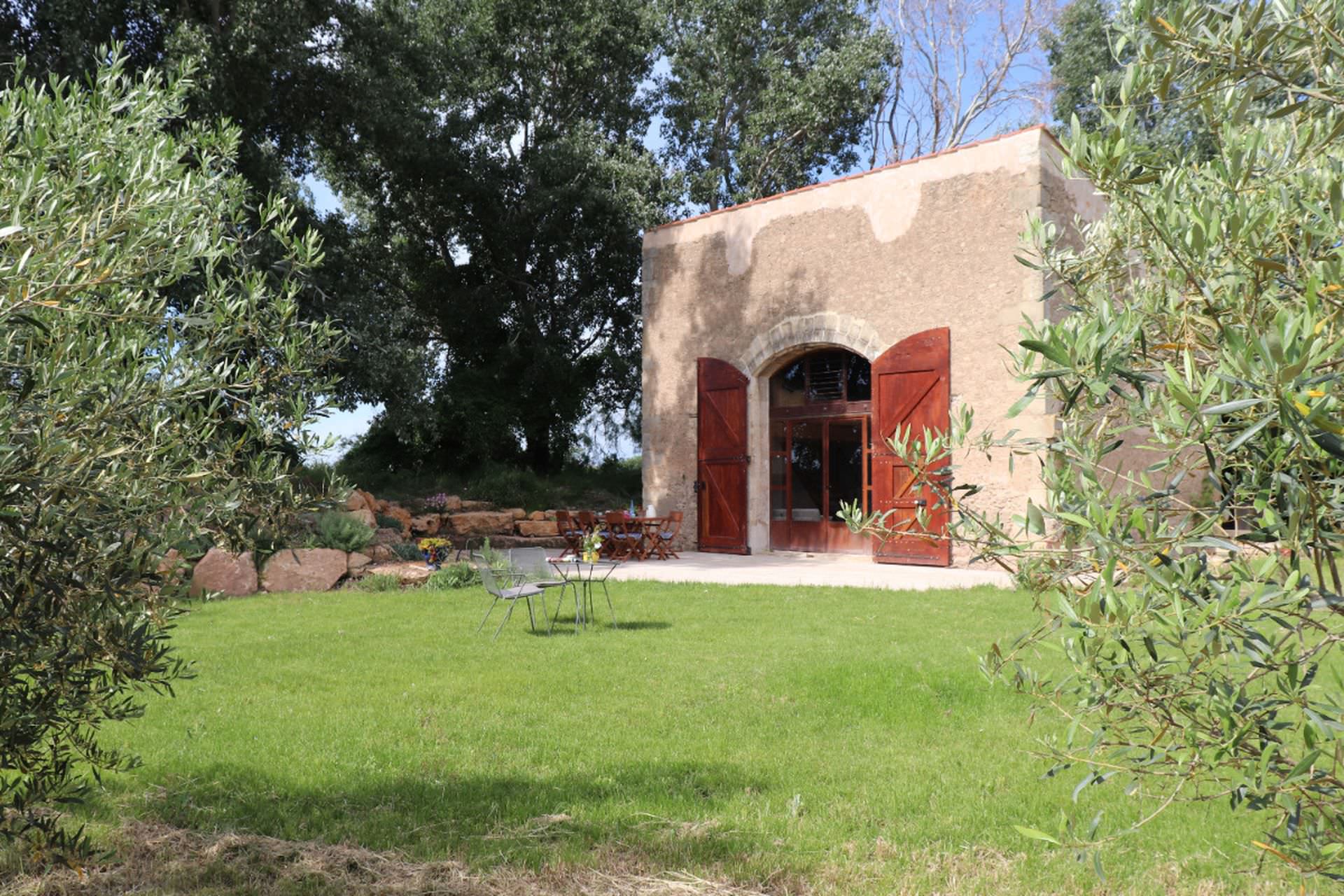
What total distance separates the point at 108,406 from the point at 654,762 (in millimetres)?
2757

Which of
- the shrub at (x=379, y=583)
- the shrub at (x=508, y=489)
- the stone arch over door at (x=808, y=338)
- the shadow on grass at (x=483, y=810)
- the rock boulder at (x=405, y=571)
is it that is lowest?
the shadow on grass at (x=483, y=810)

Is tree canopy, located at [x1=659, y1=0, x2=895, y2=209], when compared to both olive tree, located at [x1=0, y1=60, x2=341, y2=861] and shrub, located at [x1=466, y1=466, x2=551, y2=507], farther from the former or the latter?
olive tree, located at [x1=0, y1=60, x2=341, y2=861]

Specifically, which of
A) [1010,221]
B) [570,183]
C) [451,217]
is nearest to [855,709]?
[1010,221]

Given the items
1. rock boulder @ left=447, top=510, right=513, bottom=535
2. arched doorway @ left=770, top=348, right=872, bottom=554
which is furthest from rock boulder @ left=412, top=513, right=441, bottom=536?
arched doorway @ left=770, top=348, right=872, bottom=554

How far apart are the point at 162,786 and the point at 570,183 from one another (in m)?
16.1

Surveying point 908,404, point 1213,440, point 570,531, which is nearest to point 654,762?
point 1213,440

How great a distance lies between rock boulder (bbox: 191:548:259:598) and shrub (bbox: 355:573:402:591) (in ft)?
3.54

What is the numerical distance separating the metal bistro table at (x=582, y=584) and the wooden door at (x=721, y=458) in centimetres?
233

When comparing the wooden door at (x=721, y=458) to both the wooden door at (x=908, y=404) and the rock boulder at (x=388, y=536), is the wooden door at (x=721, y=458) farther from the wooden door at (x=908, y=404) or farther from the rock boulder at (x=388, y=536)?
the rock boulder at (x=388, y=536)

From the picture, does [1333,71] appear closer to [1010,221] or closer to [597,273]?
[1010,221]

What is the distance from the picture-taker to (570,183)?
1859 centimetres

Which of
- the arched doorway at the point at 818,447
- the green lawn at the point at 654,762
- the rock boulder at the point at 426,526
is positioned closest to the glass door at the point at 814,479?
the arched doorway at the point at 818,447

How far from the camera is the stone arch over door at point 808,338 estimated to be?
12.6 metres

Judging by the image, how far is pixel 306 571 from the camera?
409 inches
